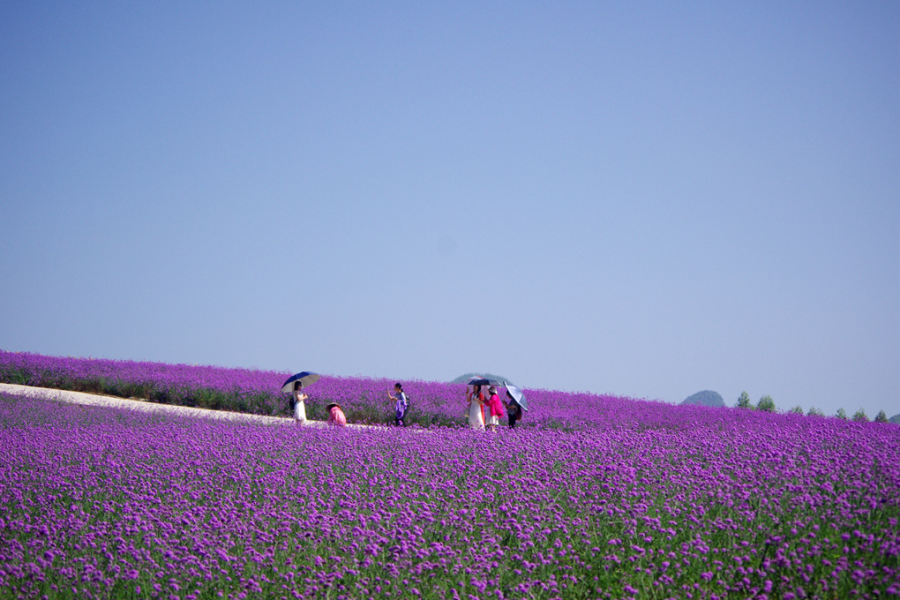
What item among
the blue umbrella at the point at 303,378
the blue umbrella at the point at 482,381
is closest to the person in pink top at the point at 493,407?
the blue umbrella at the point at 482,381

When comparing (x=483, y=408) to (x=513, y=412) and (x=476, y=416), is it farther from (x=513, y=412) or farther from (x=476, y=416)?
(x=513, y=412)

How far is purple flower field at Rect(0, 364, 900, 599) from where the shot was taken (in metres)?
3.82

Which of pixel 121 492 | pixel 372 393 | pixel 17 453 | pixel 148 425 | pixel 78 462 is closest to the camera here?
pixel 121 492

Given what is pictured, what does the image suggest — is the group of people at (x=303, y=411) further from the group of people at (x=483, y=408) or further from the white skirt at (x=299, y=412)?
the group of people at (x=483, y=408)

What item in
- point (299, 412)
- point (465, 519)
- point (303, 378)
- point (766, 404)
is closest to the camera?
point (465, 519)

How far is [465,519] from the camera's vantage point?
Result: 4.79 meters

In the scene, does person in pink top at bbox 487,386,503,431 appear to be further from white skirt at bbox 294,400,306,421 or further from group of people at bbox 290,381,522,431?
white skirt at bbox 294,400,306,421

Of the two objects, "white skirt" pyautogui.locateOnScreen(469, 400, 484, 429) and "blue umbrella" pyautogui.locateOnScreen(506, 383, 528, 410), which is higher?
"blue umbrella" pyautogui.locateOnScreen(506, 383, 528, 410)

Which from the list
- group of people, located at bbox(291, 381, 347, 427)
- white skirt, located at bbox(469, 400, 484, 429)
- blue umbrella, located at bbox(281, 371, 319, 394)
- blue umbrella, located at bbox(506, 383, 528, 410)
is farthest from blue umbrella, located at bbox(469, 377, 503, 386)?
blue umbrella, located at bbox(281, 371, 319, 394)

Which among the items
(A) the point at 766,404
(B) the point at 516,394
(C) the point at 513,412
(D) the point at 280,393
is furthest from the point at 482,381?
(A) the point at 766,404

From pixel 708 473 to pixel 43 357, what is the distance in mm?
23772

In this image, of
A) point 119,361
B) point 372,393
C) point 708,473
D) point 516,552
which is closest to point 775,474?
point 708,473

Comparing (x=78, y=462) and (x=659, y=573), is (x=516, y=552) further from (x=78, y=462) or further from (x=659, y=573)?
(x=78, y=462)

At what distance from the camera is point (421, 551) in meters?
3.96
